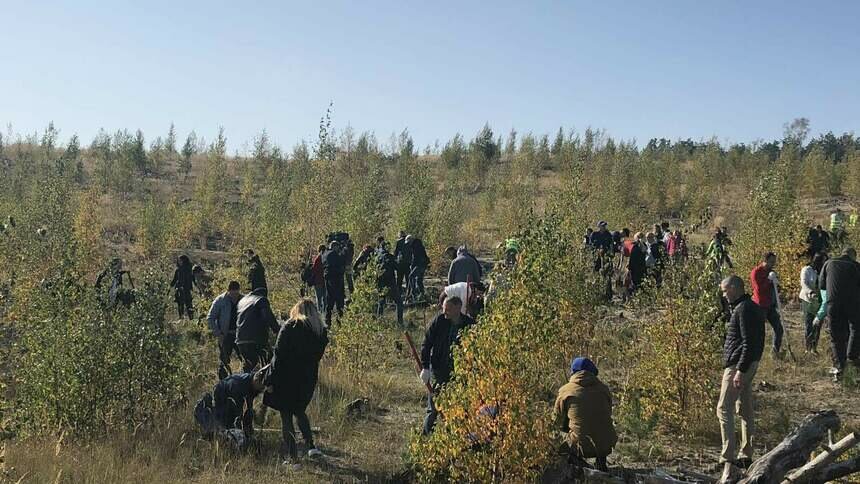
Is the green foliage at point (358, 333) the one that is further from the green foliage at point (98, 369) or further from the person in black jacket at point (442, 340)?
the person in black jacket at point (442, 340)

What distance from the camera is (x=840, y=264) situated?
9203 mm

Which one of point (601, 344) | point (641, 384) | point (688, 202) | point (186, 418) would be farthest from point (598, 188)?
point (186, 418)

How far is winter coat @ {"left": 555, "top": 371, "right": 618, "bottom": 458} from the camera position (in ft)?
18.2

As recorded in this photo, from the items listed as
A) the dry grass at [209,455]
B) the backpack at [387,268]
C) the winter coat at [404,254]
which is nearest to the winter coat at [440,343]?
the dry grass at [209,455]

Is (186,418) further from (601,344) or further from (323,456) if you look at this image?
(601,344)

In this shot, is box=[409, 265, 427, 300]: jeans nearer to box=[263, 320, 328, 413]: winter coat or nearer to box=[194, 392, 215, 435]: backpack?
box=[194, 392, 215, 435]: backpack

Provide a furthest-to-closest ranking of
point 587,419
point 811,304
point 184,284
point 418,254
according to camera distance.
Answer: point 418,254 → point 184,284 → point 811,304 → point 587,419

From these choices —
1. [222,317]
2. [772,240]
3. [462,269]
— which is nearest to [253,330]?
[222,317]

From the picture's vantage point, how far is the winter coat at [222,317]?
29.4 ft

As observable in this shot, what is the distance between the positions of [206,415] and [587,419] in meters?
3.59

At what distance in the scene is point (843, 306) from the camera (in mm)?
9219

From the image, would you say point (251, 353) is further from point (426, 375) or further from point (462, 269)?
point (462, 269)

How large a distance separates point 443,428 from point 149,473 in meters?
2.52

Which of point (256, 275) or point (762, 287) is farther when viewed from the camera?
point (256, 275)
